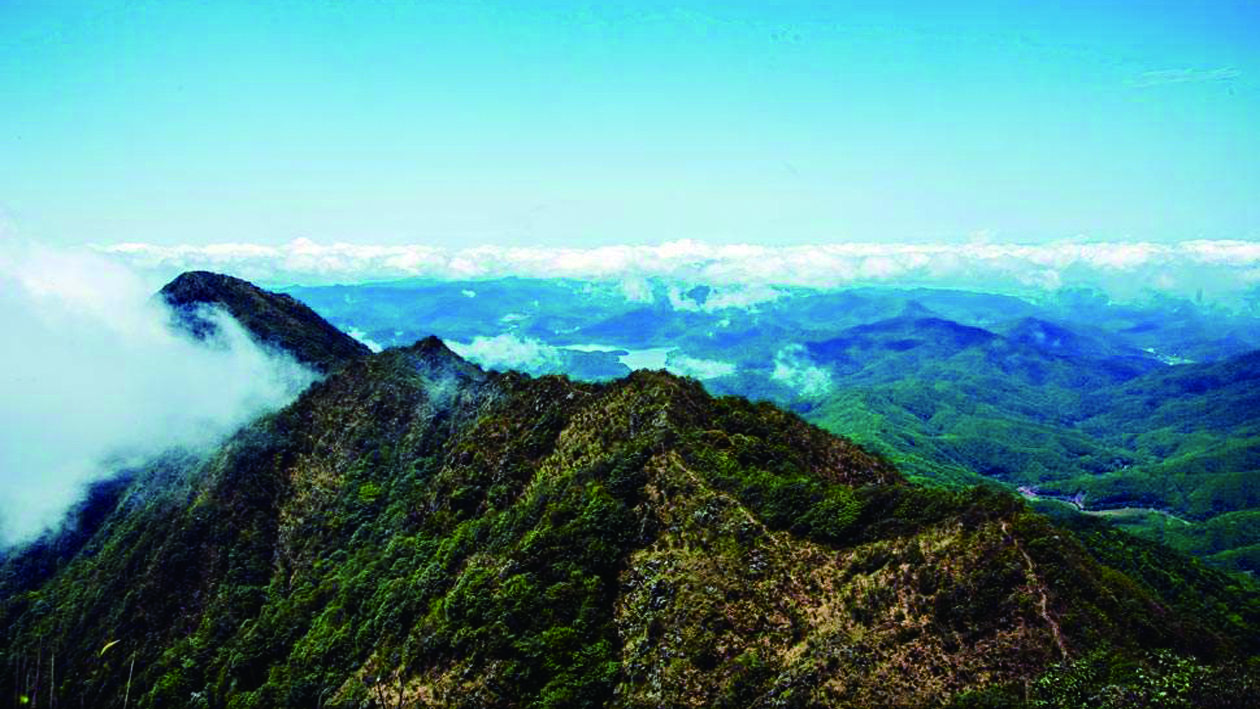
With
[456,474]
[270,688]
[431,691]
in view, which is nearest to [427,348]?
[456,474]

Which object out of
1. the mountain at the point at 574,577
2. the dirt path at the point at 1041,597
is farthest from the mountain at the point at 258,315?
the dirt path at the point at 1041,597

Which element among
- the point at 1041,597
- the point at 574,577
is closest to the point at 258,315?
the point at 574,577

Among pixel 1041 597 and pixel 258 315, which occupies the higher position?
pixel 258 315

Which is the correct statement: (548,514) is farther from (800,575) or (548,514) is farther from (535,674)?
(800,575)

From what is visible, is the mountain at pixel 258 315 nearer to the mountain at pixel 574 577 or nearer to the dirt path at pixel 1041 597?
the mountain at pixel 574 577

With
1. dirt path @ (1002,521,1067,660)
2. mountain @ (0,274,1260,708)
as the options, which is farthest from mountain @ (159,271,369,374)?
dirt path @ (1002,521,1067,660)

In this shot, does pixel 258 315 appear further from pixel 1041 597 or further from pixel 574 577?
pixel 1041 597
